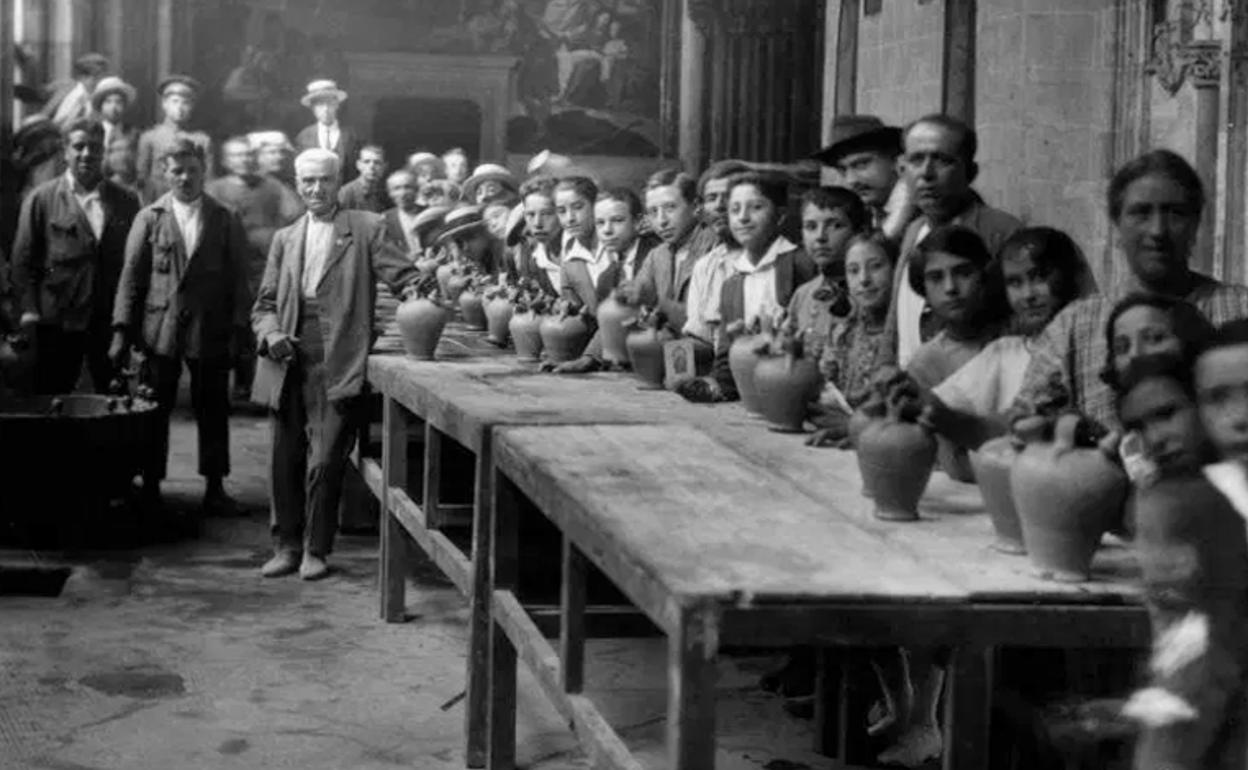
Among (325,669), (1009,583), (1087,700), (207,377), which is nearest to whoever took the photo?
(1009,583)

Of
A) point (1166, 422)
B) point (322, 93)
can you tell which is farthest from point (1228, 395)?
point (322, 93)

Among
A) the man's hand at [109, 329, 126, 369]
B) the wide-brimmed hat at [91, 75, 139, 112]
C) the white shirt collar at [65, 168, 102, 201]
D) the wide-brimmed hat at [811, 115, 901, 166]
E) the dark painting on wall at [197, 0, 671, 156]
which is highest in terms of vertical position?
the dark painting on wall at [197, 0, 671, 156]

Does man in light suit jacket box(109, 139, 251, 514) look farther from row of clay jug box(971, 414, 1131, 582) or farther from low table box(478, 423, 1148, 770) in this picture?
row of clay jug box(971, 414, 1131, 582)

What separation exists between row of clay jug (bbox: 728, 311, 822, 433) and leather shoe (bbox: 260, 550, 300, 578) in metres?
3.59

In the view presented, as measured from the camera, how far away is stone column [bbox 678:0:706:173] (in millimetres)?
21203

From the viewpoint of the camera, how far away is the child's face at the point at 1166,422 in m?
3.28

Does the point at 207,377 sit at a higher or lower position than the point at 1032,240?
lower

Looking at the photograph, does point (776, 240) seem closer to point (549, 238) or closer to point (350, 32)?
point (549, 238)

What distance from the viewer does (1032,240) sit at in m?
5.29

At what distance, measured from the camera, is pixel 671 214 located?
9430 millimetres

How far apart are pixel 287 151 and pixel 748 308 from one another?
21.3ft

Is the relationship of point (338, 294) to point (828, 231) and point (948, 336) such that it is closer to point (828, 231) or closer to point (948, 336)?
point (828, 231)

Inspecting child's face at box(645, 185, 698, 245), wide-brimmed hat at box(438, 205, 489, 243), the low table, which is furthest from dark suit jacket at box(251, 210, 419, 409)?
the low table

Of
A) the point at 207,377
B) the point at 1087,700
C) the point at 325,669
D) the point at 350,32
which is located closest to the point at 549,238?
the point at 207,377
